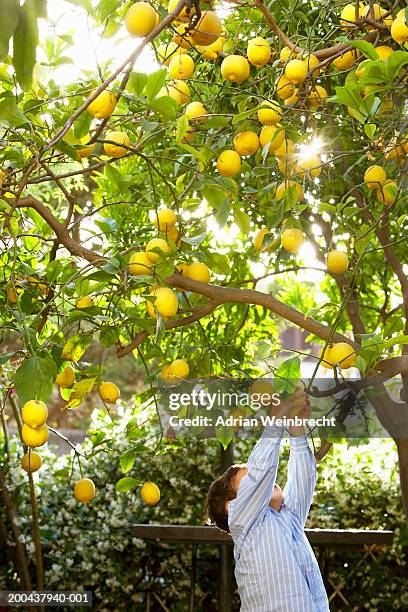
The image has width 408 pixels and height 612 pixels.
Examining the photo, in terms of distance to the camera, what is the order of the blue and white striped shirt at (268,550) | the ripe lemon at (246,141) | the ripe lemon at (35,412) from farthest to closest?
the blue and white striped shirt at (268,550), the ripe lemon at (246,141), the ripe lemon at (35,412)

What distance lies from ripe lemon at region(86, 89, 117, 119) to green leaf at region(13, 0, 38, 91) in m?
0.73

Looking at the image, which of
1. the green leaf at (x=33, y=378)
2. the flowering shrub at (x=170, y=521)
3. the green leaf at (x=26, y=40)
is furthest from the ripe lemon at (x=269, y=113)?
the flowering shrub at (x=170, y=521)

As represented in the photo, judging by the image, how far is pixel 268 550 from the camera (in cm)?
187

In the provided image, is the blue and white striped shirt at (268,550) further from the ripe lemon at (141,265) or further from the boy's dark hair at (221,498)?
the ripe lemon at (141,265)

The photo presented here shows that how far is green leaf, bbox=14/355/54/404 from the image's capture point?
1.17 m

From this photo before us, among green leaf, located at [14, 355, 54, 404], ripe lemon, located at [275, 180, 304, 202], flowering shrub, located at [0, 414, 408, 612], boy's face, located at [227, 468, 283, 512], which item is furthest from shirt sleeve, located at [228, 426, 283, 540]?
flowering shrub, located at [0, 414, 408, 612]

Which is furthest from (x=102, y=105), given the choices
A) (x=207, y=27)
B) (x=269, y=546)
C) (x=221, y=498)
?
(x=221, y=498)

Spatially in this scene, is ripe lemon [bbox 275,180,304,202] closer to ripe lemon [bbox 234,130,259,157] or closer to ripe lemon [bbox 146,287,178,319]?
ripe lemon [bbox 234,130,259,157]

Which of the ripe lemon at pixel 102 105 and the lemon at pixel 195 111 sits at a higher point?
the lemon at pixel 195 111

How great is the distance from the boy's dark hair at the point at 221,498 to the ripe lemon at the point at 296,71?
1126 millimetres

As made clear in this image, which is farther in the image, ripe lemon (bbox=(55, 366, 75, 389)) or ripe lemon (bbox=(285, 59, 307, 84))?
ripe lemon (bbox=(55, 366, 75, 389))

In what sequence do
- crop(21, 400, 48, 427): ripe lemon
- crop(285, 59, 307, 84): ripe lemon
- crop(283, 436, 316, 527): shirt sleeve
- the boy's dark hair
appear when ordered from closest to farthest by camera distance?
1. crop(21, 400, 48, 427): ripe lemon
2. crop(285, 59, 307, 84): ripe lemon
3. crop(283, 436, 316, 527): shirt sleeve
4. the boy's dark hair

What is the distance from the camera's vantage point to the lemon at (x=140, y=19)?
104 cm

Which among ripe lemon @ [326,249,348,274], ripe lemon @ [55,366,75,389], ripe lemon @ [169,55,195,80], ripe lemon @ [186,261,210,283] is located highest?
ripe lemon @ [169,55,195,80]
